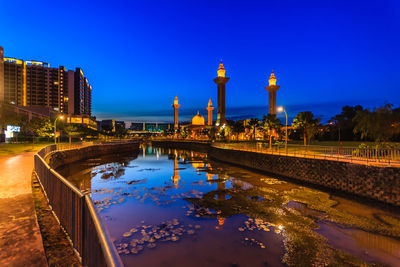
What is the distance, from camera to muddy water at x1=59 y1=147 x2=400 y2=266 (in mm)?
9156

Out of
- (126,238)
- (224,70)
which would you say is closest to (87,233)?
(126,238)

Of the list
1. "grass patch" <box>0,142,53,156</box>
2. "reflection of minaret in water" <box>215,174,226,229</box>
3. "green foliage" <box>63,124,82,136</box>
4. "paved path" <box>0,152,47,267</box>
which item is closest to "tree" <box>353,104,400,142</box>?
"reflection of minaret in water" <box>215,174,226,229</box>

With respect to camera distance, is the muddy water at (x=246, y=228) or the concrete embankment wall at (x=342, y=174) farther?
the concrete embankment wall at (x=342, y=174)

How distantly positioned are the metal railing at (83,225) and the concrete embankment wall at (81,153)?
1885 cm

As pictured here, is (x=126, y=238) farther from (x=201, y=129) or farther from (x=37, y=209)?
(x=201, y=129)

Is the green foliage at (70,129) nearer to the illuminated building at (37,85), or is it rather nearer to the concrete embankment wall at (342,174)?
the concrete embankment wall at (342,174)

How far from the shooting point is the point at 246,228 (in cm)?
1189

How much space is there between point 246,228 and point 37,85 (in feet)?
571

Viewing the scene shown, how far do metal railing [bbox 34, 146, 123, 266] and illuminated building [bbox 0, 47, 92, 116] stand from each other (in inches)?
5879

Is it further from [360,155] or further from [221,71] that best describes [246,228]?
[221,71]

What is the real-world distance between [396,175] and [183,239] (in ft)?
48.0

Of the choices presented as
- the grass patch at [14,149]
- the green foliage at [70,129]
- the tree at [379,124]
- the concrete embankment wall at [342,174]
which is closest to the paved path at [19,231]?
the concrete embankment wall at [342,174]

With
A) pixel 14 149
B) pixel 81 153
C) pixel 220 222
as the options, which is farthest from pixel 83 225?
pixel 81 153

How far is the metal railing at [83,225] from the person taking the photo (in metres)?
3.19
